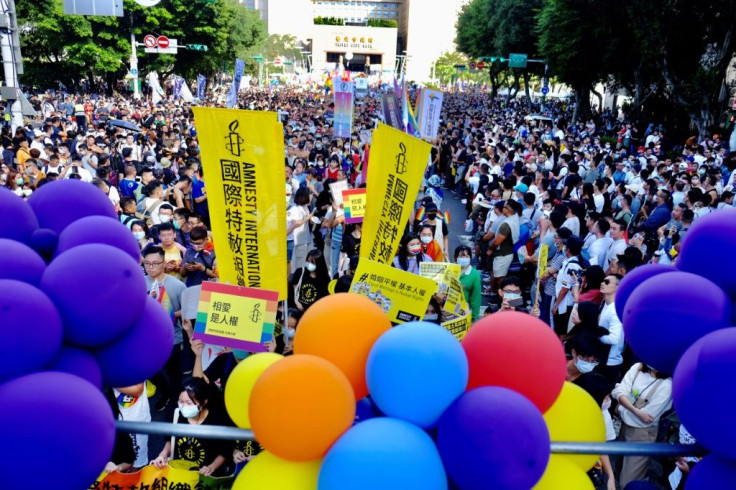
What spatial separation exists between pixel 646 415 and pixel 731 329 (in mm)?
2362

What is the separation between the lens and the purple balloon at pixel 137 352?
8.00 ft

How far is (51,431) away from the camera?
194 centimetres

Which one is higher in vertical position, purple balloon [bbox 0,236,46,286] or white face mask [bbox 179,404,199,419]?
purple balloon [bbox 0,236,46,286]

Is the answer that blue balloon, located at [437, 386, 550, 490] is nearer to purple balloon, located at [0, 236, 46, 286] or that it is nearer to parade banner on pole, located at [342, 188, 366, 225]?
purple balloon, located at [0, 236, 46, 286]

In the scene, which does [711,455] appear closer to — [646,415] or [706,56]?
[646,415]

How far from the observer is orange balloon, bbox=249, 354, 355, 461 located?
6.83 feet

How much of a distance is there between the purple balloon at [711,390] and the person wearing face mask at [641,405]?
2.16 meters

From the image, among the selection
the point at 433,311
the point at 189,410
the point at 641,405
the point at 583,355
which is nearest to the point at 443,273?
the point at 433,311

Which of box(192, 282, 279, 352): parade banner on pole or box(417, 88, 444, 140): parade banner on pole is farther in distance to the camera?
box(417, 88, 444, 140): parade banner on pole

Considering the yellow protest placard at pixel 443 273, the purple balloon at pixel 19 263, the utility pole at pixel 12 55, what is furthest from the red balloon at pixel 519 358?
the utility pole at pixel 12 55

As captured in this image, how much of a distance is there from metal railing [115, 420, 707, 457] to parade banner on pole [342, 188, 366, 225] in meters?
4.92

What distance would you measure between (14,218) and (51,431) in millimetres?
903

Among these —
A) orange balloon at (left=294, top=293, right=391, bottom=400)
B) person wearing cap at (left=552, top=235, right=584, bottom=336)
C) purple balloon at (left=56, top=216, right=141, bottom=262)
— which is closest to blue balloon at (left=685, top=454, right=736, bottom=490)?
orange balloon at (left=294, top=293, right=391, bottom=400)

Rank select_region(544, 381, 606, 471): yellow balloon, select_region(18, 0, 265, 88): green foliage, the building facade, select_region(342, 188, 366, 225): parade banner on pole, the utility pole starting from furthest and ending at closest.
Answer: the building facade
select_region(18, 0, 265, 88): green foliage
the utility pole
select_region(342, 188, 366, 225): parade banner on pole
select_region(544, 381, 606, 471): yellow balloon
